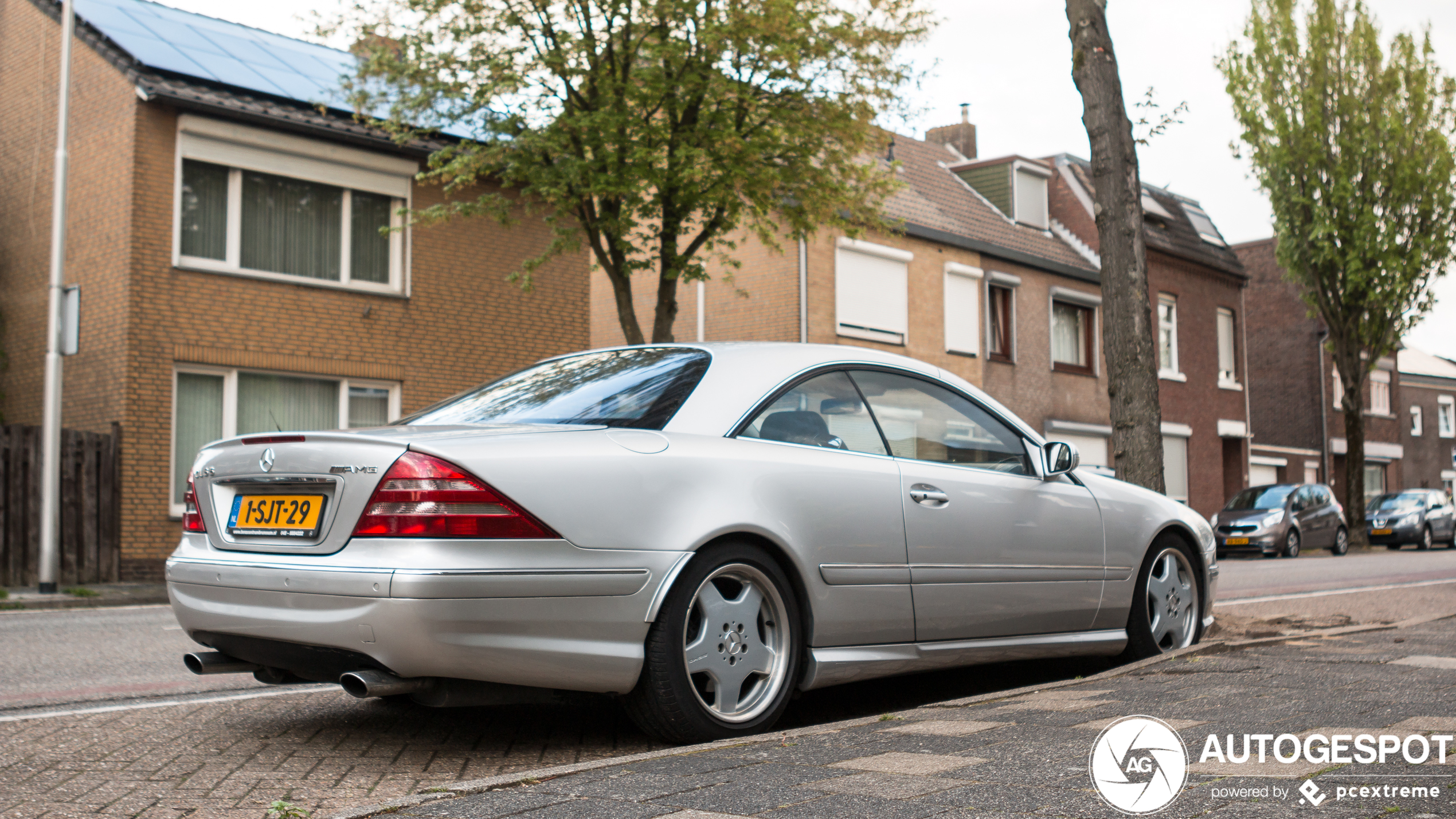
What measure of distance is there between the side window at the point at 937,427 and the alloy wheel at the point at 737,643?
3.32ft

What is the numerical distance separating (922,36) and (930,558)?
1230 cm

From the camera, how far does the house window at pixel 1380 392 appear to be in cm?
4862

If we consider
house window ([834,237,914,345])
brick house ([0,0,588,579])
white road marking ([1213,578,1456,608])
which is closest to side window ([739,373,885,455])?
white road marking ([1213,578,1456,608])

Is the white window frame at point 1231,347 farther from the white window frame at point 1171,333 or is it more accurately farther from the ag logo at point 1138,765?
the ag logo at point 1138,765

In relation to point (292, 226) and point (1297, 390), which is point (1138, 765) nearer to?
point (292, 226)

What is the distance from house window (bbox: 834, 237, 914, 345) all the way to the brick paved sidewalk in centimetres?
1887

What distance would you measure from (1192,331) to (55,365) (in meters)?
27.4

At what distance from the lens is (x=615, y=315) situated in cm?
2694

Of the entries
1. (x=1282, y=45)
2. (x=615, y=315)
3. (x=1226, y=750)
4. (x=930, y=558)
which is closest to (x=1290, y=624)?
(x=930, y=558)

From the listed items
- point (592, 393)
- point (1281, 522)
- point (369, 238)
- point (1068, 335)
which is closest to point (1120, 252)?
point (592, 393)

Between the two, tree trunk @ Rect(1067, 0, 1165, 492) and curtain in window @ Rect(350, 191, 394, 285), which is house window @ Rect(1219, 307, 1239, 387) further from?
tree trunk @ Rect(1067, 0, 1165, 492)

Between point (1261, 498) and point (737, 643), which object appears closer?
point (737, 643)

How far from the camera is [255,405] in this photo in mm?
17297

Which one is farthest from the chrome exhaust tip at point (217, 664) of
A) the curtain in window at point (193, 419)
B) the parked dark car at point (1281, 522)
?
the parked dark car at point (1281, 522)
